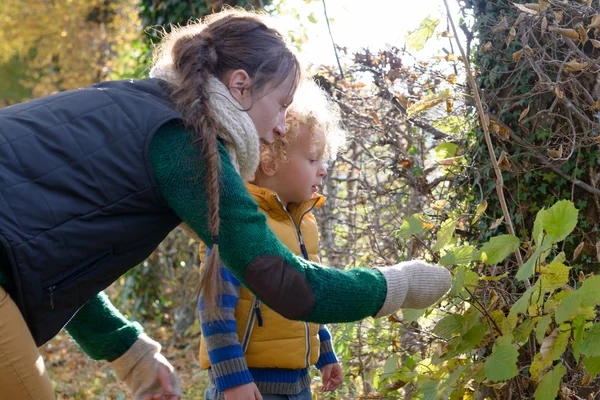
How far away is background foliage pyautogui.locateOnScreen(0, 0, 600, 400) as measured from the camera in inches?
87.0

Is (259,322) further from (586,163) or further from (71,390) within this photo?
(71,390)

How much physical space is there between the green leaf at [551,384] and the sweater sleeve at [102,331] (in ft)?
3.75

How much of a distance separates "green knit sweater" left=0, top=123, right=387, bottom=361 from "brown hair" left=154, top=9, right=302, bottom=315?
0.11 ft

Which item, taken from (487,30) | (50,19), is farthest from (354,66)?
(50,19)

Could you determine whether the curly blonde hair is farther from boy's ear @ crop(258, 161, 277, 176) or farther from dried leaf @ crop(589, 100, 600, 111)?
dried leaf @ crop(589, 100, 600, 111)

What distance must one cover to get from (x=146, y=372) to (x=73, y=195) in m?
0.74

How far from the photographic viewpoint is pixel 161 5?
666 cm

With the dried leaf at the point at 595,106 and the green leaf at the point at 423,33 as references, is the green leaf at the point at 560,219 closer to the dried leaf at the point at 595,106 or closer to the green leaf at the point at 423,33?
the dried leaf at the point at 595,106

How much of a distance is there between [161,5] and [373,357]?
3953 mm

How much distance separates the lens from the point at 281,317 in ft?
8.55

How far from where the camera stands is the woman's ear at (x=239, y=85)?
204 centimetres

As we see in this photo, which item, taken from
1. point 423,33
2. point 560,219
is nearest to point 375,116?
point 423,33

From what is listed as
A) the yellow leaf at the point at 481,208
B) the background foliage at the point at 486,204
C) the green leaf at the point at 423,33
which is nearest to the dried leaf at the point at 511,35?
the background foliage at the point at 486,204

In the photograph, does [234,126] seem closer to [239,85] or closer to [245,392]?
[239,85]
